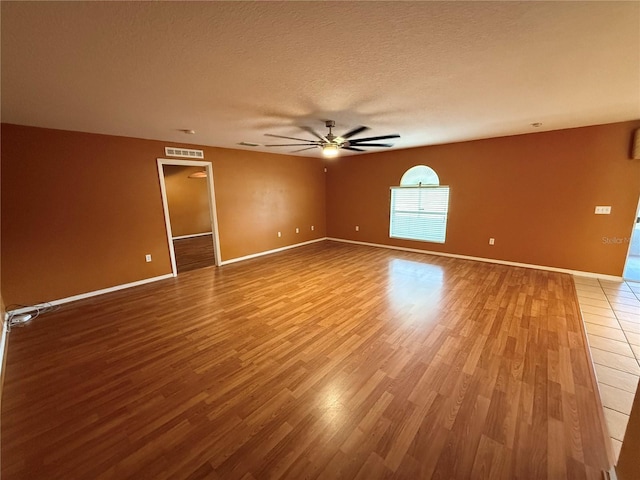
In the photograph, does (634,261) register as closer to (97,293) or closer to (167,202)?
(167,202)

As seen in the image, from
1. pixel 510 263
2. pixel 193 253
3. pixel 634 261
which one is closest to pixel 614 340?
pixel 510 263

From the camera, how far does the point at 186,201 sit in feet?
27.3

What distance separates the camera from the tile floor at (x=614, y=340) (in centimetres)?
174

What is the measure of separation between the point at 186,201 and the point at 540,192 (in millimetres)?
9267

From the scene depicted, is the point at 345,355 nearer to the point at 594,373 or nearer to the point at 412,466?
the point at 412,466

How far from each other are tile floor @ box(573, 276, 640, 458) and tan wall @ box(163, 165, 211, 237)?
338 inches

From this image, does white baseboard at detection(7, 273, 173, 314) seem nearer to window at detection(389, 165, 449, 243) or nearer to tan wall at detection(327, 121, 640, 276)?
window at detection(389, 165, 449, 243)

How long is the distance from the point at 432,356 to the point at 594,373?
1252 mm

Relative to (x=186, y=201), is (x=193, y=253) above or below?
below

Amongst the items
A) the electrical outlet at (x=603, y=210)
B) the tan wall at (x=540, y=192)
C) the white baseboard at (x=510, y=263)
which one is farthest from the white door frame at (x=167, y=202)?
the electrical outlet at (x=603, y=210)

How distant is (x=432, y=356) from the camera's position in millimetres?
2332

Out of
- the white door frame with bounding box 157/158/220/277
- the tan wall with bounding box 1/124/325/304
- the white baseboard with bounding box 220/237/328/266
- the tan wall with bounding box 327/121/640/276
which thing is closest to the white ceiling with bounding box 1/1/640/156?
the tan wall with bounding box 1/124/325/304

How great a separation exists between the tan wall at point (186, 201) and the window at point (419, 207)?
576cm

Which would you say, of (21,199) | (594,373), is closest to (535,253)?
(594,373)
